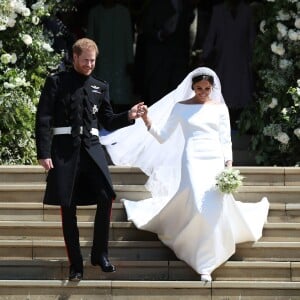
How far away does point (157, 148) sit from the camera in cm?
1026

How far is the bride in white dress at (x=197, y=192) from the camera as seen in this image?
8992mm

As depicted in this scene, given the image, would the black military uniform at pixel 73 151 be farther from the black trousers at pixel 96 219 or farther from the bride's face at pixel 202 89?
the bride's face at pixel 202 89

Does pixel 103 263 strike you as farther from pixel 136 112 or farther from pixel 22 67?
pixel 22 67

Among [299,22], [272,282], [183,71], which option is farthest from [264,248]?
[183,71]

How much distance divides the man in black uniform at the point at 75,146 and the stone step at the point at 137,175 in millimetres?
1458

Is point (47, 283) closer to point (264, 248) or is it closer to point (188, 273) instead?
point (188, 273)

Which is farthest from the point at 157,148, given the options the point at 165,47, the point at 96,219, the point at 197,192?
the point at 165,47

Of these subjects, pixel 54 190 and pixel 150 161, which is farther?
pixel 150 161

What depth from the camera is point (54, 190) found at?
861cm

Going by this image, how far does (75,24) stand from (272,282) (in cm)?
565

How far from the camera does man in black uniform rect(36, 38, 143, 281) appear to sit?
338 inches

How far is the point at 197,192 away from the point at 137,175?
4.29 feet

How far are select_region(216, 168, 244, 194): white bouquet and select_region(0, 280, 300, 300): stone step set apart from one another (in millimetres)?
719

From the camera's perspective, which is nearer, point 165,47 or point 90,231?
point 90,231
